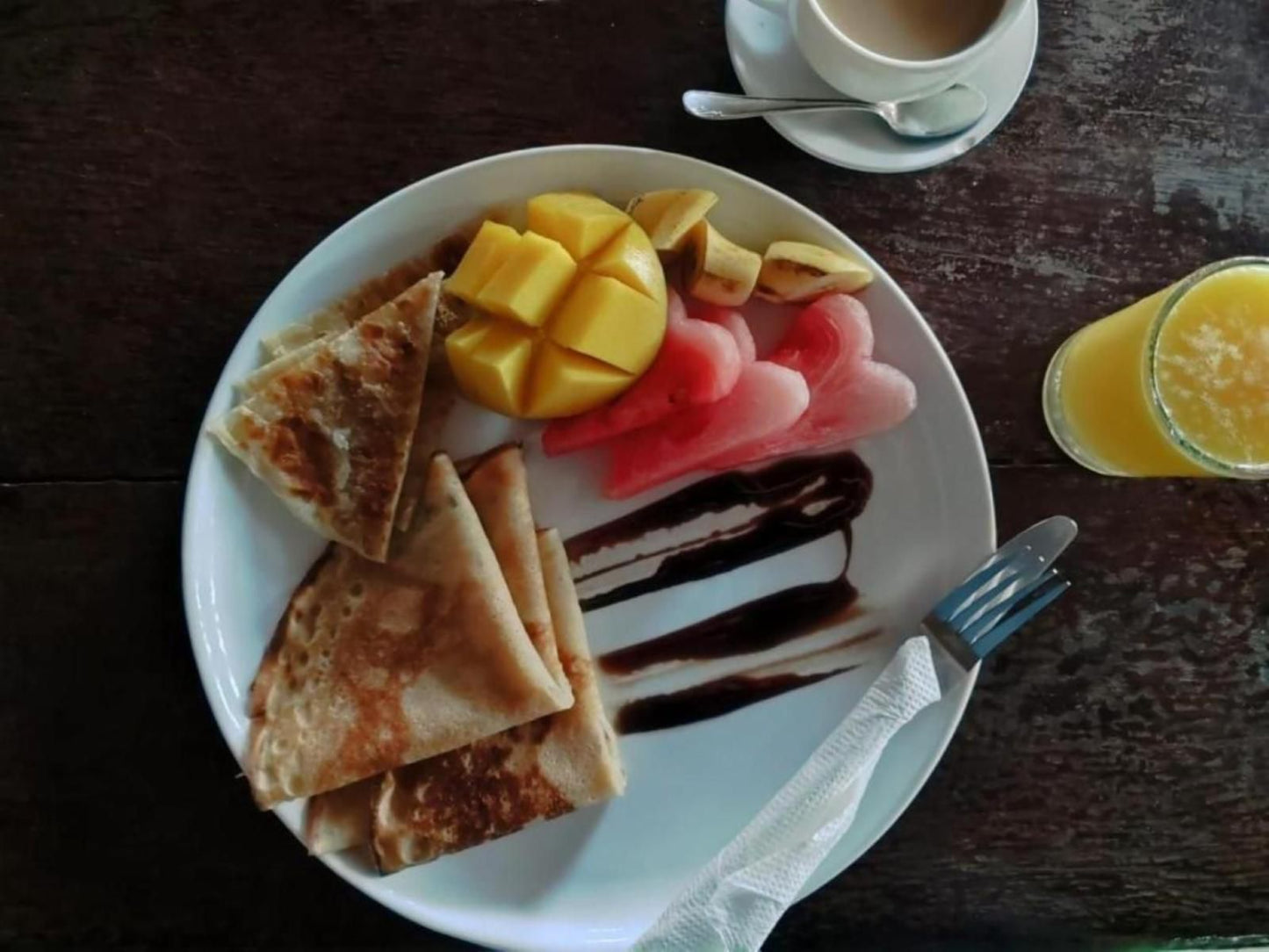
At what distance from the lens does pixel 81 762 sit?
4.32 feet

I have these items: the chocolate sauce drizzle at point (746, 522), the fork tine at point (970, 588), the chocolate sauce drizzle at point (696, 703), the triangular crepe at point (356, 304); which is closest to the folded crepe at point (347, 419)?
the triangular crepe at point (356, 304)

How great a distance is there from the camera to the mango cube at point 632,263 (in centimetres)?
121

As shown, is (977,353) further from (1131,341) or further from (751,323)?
(751,323)

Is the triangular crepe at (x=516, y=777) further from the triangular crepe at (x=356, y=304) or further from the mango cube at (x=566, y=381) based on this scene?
the triangular crepe at (x=356, y=304)

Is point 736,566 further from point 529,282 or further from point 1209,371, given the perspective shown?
point 1209,371

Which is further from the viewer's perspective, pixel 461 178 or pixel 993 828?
pixel 993 828

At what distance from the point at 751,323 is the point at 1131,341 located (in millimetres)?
431

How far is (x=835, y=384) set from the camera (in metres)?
1.30

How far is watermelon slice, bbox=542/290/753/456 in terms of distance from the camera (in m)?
1.26

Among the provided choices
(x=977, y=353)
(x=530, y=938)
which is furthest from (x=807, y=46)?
(x=530, y=938)

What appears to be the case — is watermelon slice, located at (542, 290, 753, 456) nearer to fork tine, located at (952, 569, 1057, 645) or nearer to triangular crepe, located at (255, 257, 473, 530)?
triangular crepe, located at (255, 257, 473, 530)

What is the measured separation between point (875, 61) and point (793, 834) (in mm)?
802

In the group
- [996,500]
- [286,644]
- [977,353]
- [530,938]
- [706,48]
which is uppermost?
[706,48]

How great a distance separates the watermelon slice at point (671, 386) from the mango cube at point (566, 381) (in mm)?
27
